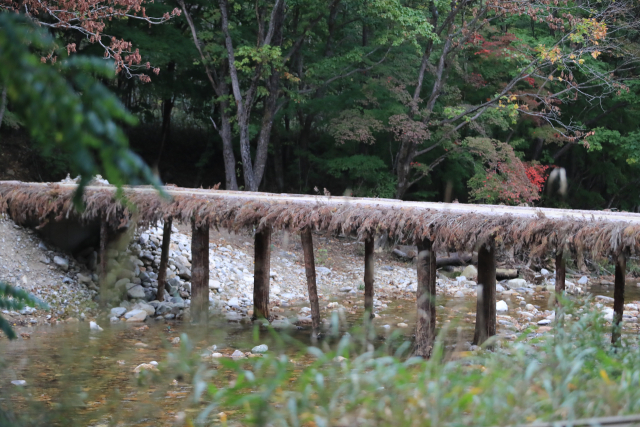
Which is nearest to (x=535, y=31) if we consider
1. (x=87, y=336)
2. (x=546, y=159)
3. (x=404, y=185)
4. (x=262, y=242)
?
(x=546, y=159)

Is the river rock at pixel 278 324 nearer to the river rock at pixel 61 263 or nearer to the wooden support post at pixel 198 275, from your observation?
A: the wooden support post at pixel 198 275

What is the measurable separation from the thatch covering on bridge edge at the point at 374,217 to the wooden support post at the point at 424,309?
268 millimetres

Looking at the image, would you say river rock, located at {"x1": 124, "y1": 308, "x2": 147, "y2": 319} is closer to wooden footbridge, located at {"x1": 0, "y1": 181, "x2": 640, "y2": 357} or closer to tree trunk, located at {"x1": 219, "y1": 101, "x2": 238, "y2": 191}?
wooden footbridge, located at {"x1": 0, "y1": 181, "x2": 640, "y2": 357}

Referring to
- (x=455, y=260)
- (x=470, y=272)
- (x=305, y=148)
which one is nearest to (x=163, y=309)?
(x=470, y=272)

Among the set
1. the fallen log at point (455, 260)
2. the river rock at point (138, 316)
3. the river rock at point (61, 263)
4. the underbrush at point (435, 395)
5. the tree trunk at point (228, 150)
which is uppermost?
the tree trunk at point (228, 150)

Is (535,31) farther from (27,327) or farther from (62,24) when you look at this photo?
(27,327)

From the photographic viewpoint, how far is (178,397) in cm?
621

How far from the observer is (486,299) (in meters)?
8.62

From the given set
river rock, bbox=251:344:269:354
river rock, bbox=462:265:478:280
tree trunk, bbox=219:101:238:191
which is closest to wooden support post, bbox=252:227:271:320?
river rock, bbox=251:344:269:354

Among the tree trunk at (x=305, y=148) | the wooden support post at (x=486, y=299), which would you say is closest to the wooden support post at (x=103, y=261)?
the wooden support post at (x=486, y=299)

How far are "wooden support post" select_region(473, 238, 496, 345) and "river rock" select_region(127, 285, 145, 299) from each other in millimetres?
6487

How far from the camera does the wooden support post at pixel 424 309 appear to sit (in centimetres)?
797

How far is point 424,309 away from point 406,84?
35.4ft

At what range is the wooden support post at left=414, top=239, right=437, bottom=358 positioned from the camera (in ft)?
26.2
